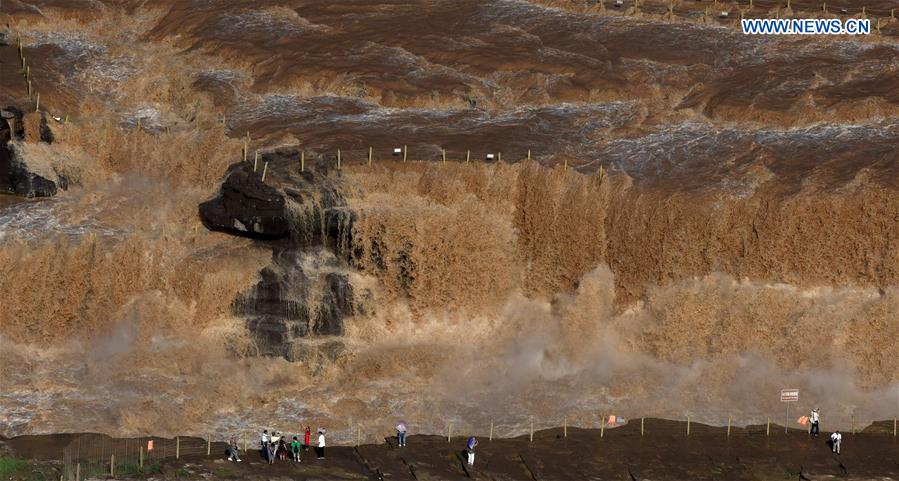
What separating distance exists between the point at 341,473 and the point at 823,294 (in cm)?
2032

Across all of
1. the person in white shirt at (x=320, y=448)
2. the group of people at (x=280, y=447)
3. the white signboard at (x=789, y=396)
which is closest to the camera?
the group of people at (x=280, y=447)

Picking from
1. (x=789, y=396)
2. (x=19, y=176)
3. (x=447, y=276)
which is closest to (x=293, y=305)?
(x=447, y=276)

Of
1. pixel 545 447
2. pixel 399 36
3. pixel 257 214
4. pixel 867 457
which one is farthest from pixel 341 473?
pixel 399 36

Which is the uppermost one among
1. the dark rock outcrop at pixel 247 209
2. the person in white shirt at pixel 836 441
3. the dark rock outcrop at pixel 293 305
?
the dark rock outcrop at pixel 247 209

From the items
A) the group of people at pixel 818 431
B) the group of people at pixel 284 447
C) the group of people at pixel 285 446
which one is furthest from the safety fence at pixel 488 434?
the group of people at pixel 284 447

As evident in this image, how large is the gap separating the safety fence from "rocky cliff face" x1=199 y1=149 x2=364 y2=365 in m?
5.60

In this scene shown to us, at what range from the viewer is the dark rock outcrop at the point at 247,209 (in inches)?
2793

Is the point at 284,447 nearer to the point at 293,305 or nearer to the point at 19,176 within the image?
the point at 293,305

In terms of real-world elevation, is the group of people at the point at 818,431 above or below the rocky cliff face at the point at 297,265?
below

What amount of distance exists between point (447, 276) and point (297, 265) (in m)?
5.78

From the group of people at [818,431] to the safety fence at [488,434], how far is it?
381 mm

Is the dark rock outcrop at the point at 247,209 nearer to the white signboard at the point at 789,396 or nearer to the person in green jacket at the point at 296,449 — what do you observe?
the person in green jacket at the point at 296,449

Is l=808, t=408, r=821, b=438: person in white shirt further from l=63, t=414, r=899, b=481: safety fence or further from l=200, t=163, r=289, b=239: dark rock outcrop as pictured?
l=200, t=163, r=289, b=239: dark rock outcrop

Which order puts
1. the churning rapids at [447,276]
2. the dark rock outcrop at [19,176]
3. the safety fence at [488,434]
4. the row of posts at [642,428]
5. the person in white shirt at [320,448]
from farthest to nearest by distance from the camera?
1. the dark rock outcrop at [19,176]
2. the churning rapids at [447,276]
3. the row of posts at [642,428]
4. the person in white shirt at [320,448]
5. the safety fence at [488,434]
